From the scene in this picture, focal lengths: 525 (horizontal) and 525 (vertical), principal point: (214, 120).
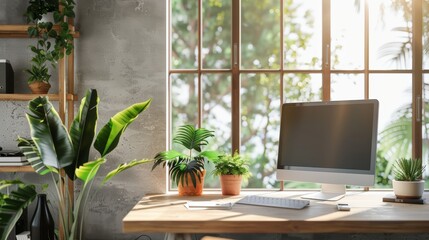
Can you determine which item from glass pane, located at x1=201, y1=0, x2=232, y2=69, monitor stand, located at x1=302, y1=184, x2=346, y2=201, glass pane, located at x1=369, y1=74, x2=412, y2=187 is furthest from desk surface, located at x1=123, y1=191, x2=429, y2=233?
glass pane, located at x1=201, y1=0, x2=232, y2=69

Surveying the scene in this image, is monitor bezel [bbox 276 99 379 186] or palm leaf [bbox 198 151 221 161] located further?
palm leaf [bbox 198 151 221 161]

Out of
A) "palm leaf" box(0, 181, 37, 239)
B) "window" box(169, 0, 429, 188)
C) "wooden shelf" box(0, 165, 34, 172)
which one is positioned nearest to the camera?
"palm leaf" box(0, 181, 37, 239)

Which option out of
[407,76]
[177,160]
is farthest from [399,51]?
[177,160]

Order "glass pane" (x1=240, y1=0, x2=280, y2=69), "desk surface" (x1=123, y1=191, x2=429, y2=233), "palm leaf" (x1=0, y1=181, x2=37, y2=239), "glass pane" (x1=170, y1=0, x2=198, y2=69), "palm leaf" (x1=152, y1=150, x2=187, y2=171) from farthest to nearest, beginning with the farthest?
1. "glass pane" (x1=240, y1=0, x2=280, y2=69)
2. "glass pane" (x1=170, y1=0, x2=198, y2=69)
3. "palm leaf" (x1=152, y1=150, x2=187, y2=171)
4. "palm leaf" (x1=0, y1=181, x2=37, y2=239)
5. "desk surface" (x1=123, y1=191, x2=429, y2=233)

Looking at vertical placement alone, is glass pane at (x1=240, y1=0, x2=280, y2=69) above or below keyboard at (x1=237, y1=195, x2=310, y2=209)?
above

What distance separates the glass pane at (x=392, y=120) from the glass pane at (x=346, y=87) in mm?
165

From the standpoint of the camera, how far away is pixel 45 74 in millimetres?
3439

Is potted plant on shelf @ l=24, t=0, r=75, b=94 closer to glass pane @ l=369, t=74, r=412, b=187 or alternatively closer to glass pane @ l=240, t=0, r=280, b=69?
glass pane @ l=369, t=74, r=412, b=187

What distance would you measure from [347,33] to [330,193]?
1.49 meters

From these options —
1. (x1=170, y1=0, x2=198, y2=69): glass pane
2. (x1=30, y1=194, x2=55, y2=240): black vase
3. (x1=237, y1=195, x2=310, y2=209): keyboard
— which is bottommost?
(x1=30, y1=194, x2=55, y2=240): black vase

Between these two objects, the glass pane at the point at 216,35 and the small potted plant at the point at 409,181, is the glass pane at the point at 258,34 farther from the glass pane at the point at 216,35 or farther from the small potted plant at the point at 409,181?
the small potted plant at the point at 409,181

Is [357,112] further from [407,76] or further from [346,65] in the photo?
[346,65]

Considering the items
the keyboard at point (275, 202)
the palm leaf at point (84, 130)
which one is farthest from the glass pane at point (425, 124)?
the palm leaf at point (84, 130)

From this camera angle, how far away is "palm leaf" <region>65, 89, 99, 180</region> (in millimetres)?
3248
